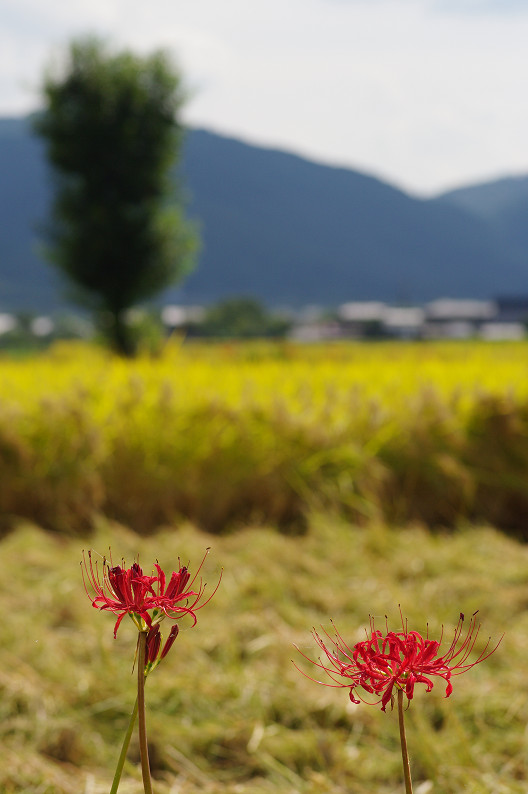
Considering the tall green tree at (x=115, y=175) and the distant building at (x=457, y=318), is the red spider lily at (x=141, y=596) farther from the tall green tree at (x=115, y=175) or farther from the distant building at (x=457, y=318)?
the distant building at (x=457, y=318)

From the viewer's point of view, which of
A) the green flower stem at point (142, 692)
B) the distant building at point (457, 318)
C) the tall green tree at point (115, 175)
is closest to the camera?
the green flower stem at point (142, 692)

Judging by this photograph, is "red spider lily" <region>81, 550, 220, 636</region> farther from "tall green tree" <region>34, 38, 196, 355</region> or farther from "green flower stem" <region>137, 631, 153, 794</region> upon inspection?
"tall green tree" <region>34, 38, 196, 355</region>

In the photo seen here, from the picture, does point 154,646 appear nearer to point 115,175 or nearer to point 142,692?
point 142,692

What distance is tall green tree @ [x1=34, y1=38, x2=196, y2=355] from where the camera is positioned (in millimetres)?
14828

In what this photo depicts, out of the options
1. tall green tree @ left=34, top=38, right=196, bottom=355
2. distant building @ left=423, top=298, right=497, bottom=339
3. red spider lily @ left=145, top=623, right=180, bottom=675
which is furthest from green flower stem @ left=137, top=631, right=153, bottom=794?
distant building @ left=423, top=298, right=497, bottom=339

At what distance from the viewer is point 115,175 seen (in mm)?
14969

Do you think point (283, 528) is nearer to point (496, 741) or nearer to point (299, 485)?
point (299, 485)

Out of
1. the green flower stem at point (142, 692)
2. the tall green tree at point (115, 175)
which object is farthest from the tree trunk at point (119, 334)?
the green flower stem at point (142, 692)

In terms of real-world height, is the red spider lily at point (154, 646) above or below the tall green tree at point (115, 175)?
below

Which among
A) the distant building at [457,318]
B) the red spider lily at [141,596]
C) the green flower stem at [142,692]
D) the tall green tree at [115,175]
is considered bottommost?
the distant building at [457,318]

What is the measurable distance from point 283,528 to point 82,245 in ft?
38.8

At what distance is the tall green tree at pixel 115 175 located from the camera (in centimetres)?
1483

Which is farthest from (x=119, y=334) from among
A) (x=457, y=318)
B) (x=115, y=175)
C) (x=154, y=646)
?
(x=457, y=318)

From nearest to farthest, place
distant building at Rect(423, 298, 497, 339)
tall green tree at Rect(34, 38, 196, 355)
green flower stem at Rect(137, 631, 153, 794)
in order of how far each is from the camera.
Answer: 1. green flower stem at Rect(137, 631, 153, 794)
2. tall green tree at Rect(34, 38, 196, 355)
3. distant building at Rect(423, 298, 497, 339)
